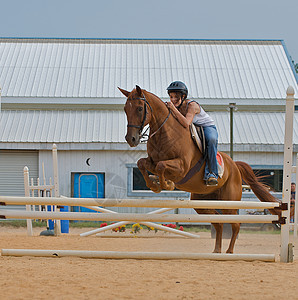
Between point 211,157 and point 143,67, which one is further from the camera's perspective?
point 143,67

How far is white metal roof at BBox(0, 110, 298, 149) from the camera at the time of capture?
55.9 ft

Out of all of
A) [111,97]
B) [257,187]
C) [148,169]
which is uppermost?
[111,97]

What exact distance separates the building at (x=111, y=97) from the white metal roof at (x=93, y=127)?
0.03 metres

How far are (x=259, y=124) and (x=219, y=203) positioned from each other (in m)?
13.1

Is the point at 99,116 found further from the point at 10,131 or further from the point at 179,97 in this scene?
the point at 179,97

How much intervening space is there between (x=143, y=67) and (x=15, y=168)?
7.09m

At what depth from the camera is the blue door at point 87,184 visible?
16781mm

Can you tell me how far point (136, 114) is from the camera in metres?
5.30

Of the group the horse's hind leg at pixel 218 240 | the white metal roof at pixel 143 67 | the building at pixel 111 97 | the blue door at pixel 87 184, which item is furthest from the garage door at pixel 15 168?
the horse's hind leg at pixel 218 240

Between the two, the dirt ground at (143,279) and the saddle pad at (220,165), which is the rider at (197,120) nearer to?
the saddle pad at (220,165)

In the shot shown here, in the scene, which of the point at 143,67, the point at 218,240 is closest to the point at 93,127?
the point at 143,67

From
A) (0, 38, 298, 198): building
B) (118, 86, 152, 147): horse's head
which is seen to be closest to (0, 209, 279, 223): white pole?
(118, 86, 152, 147): horse's head

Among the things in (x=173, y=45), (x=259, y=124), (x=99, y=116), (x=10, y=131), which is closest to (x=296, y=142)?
(x=259, y=124)

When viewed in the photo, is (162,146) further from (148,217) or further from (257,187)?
(257,187)
